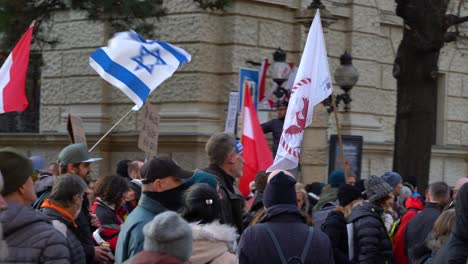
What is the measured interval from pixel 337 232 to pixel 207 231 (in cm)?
324

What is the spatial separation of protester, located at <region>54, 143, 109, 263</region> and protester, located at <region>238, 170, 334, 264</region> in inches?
50.3

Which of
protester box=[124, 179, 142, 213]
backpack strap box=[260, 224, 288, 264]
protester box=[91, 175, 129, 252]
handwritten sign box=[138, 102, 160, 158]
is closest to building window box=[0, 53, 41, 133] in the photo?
handwritten sign box=[138, 102, 160, 158]

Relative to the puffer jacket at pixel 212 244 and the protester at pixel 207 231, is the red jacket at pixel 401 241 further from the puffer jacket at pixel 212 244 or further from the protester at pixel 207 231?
the puffer jacket at pixel 212 244

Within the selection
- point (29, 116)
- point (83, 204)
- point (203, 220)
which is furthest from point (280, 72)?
point (203, 220)

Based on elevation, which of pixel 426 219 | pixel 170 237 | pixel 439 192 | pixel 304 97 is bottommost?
pixel 426 219

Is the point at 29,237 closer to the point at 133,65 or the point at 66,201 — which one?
the point at 66,201

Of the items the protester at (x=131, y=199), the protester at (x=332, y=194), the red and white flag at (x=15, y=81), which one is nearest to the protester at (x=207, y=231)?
the protester at (x=131, y=199)

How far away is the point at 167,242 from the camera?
448 cm

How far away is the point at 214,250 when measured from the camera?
5.55 metres

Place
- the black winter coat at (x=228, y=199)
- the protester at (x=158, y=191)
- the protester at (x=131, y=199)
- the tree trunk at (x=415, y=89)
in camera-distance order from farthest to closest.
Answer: the tree trunk at (x=415, y=89) → the protester at (x=131, y=199) → the black winter coat at (x=228, y=199) → the protester at (x=158, y=191)

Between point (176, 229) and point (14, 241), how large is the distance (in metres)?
0.90

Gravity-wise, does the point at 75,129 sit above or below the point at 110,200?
above

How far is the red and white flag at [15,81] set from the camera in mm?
10430

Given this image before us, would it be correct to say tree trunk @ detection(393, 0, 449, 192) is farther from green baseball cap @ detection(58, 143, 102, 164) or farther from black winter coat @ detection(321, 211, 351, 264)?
green baseball cap @ detection(58, 143, 102, 164)
